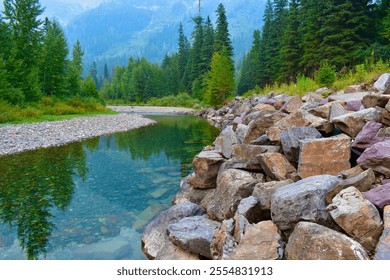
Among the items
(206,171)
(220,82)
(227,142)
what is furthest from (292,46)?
(206,171)

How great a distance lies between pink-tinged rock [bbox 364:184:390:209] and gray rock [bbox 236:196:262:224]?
69.2 inches

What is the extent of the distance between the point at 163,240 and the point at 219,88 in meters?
41.5

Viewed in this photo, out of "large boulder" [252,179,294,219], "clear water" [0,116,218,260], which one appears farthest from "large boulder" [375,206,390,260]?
"clear water" [0,116,218,260]

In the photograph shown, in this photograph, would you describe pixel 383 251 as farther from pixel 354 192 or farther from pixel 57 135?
pixel 57 135

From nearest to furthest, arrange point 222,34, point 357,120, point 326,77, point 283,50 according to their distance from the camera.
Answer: point 357,120
point 326,77
point 283,50
point 222,34

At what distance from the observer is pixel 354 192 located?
4336mm

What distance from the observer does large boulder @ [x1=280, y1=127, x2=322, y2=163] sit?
6.58 metres

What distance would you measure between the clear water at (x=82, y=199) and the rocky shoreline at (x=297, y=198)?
3.60ft

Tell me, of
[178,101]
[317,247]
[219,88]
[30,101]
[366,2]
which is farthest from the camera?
[178,101]

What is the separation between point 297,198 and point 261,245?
0.91 metres

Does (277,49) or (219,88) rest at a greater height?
(277,49)

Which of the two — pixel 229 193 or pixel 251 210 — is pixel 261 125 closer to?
pixel 229 193

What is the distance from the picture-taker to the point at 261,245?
436cm
